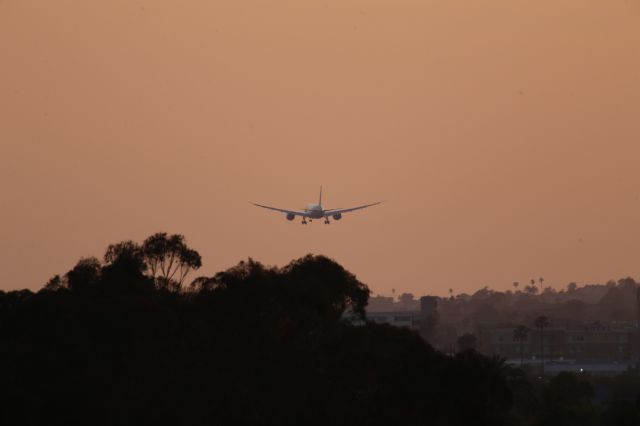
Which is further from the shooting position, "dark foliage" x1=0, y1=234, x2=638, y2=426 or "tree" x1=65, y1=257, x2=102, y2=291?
"tree" x1=65, y1=257, x2=102, y2=291

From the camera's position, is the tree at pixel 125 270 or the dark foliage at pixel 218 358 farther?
the tree at pixel 125 270

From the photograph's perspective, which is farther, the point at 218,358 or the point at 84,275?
the point at 84,275

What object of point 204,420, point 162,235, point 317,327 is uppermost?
point 162,235

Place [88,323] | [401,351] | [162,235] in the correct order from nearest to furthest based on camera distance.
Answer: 1. [88,323]
2. [401,351]
3. [162,235]

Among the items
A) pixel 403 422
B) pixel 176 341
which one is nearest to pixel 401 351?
pixel 403 422

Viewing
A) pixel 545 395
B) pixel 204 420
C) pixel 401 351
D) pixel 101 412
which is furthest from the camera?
pixel 545 395

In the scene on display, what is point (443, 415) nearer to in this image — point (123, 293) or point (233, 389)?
point (233, 389)

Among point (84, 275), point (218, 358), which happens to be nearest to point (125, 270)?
point (84, 275)

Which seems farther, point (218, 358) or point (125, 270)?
point (125, 270)

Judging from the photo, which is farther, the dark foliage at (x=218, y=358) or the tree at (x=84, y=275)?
the tree at (x=84, y=275)

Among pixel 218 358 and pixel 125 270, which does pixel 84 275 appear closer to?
pixel 125 270

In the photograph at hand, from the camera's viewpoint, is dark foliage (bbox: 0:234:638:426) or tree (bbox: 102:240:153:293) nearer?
dark foliage (bbox: 0:234:638:426)

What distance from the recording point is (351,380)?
362 ft

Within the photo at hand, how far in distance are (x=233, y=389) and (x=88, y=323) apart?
10.5 meters
